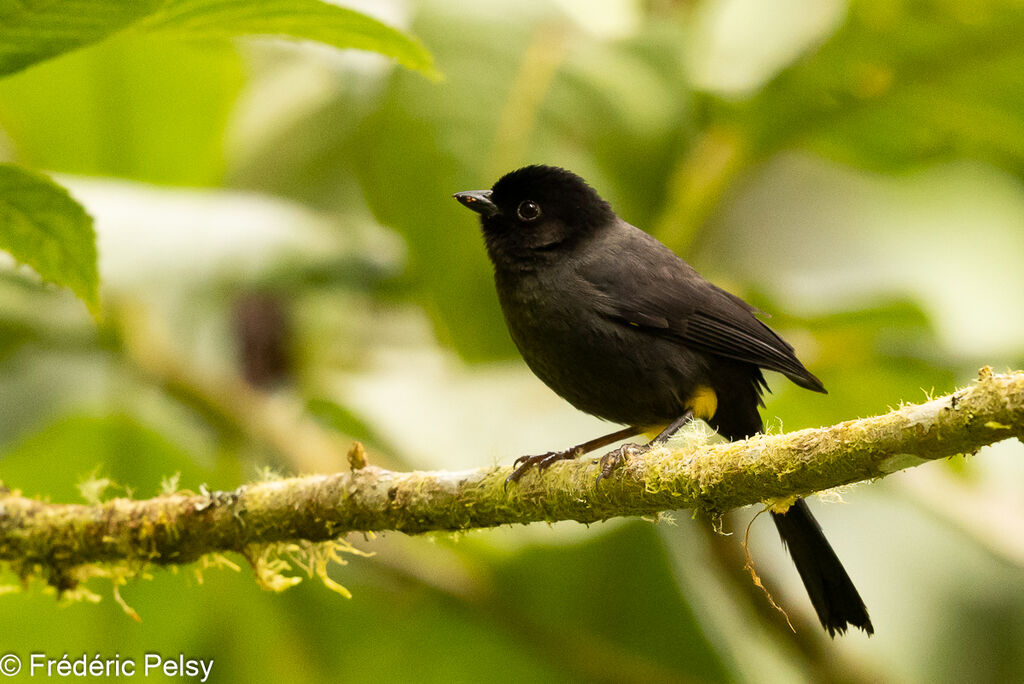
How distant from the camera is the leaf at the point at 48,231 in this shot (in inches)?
69.9

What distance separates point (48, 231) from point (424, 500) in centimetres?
101

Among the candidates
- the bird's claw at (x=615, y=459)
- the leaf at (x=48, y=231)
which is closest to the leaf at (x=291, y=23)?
the leaf at (x=48, y=231)

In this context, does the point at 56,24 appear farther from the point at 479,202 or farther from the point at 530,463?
the point at 479,202

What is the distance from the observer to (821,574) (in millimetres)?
2680

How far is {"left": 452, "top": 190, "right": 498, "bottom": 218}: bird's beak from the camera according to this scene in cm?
309

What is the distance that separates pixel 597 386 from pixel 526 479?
1.54 ft

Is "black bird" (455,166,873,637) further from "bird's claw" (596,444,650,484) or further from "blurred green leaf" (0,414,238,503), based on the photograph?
"blurred green leaf" (0,414,238,503)

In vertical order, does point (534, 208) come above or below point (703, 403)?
above

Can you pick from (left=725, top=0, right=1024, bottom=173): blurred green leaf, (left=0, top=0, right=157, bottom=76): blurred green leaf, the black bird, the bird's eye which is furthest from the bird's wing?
(left=0, top=0, right=157, bottom=76): blurred green leaf

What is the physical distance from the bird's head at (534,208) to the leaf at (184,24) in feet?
3.95

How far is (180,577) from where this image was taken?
13.3 ft

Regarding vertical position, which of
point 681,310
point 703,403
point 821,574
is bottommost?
point 821,574

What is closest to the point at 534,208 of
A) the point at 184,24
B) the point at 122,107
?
the point at 184,24

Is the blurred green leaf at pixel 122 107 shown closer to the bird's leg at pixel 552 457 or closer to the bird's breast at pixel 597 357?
the bird's breast at pixel 597 357
